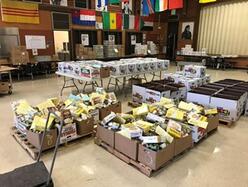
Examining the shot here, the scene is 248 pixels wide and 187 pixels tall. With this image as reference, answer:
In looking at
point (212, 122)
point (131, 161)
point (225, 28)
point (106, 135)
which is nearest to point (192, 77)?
point (212, 122)

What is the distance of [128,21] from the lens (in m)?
10.8

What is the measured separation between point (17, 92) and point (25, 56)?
2.02m

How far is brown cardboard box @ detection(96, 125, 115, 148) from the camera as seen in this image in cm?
254

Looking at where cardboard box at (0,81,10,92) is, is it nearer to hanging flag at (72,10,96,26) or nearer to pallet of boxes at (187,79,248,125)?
pallet of boxes at (187,79,248,125)

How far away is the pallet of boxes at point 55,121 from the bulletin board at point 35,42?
548cm

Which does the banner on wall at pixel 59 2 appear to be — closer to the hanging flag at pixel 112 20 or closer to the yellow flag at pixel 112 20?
the hanging flag at pixel 112 20

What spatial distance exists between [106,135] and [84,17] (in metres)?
7.76

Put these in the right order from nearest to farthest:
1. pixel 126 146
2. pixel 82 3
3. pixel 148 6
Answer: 1. pixel 126 146
2. pixel 148 6
3. pixel 82 3

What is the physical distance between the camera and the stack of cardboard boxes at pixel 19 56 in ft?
22.5

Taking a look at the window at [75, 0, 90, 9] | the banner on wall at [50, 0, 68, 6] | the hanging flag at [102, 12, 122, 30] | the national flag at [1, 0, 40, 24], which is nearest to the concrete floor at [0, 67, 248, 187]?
the national flag at [1, 0, 40, 24]

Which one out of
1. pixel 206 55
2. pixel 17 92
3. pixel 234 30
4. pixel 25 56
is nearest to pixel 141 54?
pixel 206 55

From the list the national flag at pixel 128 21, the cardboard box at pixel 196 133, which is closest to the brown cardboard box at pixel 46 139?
the cardboard box at pixel 196 133

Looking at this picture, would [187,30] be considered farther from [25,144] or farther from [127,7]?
[25,144]

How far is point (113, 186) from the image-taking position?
2.00 m
